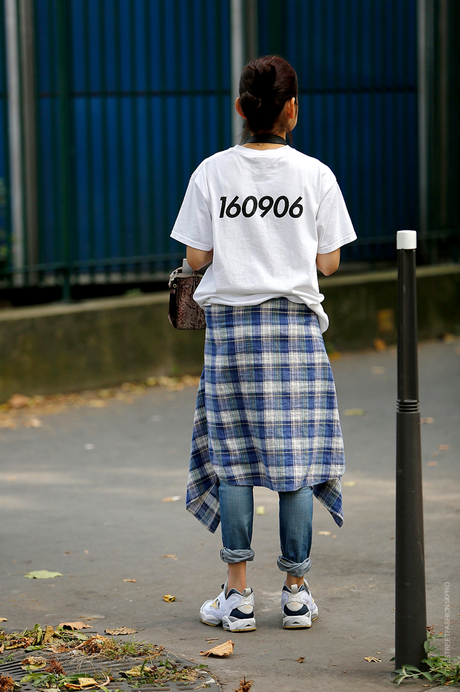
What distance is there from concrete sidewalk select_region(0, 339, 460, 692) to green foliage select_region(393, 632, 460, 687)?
6cm

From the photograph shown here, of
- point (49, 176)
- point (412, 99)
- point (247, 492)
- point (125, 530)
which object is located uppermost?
point (412, 99)

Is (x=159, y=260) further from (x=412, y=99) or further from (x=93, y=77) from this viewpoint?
(x=412, y=99)

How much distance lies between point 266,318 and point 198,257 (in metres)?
0.32

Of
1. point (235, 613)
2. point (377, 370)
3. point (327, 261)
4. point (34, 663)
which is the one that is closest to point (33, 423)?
point (377, 370)

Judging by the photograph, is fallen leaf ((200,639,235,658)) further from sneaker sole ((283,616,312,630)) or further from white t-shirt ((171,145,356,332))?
white t-shirt ((171,145,356,332))

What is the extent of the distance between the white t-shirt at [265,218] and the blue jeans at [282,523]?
0.65 metres

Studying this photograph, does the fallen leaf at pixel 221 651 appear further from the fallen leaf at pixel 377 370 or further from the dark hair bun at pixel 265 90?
the fallen leaf at pixel 377 370

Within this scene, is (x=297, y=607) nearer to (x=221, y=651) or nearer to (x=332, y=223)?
(x=221, y=651)

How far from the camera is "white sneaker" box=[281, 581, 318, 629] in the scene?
3.53 m

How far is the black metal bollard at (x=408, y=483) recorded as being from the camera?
304 centimetres

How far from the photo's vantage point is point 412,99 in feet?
32.4

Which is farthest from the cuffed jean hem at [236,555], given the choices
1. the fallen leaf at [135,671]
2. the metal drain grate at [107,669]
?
the fallen leaf at [135,671]

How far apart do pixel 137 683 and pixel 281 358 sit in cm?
112

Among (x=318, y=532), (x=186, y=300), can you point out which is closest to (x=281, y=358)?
(x=186, y=300)
